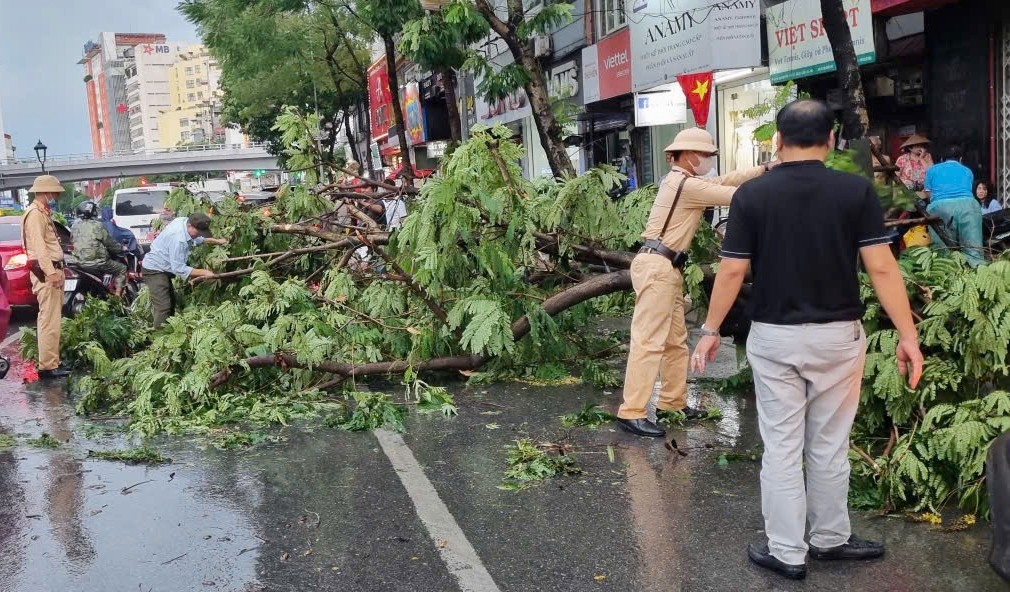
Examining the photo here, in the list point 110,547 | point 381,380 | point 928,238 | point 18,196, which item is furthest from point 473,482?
point 18,196

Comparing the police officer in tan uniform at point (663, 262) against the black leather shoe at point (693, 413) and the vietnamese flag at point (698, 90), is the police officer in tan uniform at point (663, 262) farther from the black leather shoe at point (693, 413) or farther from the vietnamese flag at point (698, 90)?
the vietnamese flag at point (698, 90)

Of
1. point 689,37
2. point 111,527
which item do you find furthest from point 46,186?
point 689,37

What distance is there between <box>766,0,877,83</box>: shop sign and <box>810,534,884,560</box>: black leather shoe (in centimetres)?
1019

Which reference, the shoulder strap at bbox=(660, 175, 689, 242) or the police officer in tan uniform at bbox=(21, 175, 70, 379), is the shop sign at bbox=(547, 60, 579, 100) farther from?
the shoulder strap at bbox=(660, 175, 689, 242)

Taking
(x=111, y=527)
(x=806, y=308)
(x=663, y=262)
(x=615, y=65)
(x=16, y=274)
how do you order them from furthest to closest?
1. (x=615, y=65)
2. (x=16, y=274)
3. (x=663, y=262)
4. (x=111, y=527)
5. (x=806, y=308)

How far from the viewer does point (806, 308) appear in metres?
4.09

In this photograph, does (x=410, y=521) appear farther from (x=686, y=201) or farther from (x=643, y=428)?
(x=686, y=201)

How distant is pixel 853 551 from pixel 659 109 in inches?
628

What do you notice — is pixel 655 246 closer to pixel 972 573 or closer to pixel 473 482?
pixel 473 482

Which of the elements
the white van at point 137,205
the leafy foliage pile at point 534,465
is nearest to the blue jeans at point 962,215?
the leafy foliage pile at point 534,465

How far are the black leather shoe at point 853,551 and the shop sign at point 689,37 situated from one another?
1275cm

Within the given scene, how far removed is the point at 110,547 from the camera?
4945 mm

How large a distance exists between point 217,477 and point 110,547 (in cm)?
121

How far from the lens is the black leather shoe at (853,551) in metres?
4.35
